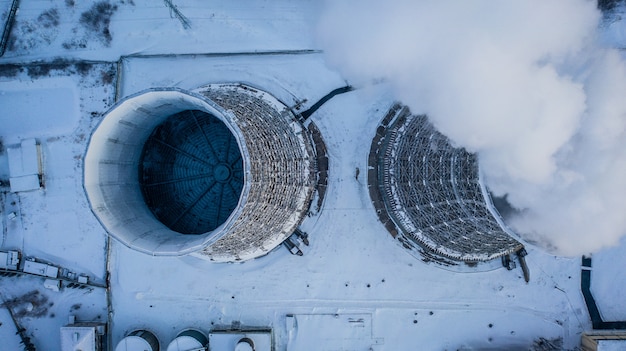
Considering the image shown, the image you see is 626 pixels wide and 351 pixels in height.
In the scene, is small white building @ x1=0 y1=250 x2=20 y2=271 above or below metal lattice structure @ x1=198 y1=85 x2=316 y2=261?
below

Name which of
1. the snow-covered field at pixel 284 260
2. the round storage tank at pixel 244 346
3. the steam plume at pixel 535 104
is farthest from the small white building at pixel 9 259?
the steam plume at pixel 535 104

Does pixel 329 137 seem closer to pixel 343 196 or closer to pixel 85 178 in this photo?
pixel 343 196

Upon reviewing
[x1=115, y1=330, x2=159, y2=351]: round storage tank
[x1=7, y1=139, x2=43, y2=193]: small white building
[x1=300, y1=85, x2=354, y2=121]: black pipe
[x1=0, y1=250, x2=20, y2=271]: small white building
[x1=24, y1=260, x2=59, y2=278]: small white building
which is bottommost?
[x1=115, y1=330, x2=159, y2=351]: round storage tank

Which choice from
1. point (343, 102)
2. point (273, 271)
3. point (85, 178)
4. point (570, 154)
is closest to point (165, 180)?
point (85, 178)

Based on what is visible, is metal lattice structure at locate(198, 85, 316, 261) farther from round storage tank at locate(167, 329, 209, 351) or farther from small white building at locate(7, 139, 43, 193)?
small white building at locate(7, 139, 43, 193)

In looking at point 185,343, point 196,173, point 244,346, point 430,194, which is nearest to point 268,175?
point 196,173

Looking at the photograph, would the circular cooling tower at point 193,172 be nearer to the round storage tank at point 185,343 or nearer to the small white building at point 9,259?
the round storage tank at point 185,343

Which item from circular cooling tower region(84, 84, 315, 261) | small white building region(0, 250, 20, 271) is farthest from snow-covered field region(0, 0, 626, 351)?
circular cooling tower region(84, 84, 315, 261)
